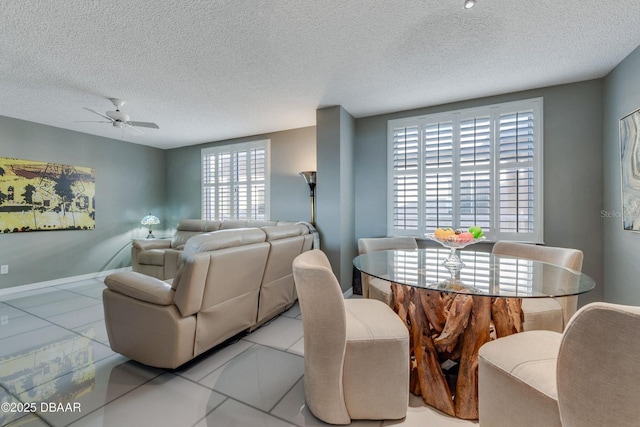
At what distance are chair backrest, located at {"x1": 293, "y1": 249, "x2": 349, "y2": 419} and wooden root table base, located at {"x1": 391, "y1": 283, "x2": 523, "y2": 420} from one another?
0.56 m

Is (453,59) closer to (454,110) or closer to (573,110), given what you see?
(454,110)

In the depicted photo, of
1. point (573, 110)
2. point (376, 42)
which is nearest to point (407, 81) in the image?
point (376, 42)

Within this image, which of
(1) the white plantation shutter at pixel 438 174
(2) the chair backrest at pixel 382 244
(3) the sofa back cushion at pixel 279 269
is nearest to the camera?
(3) the sofa back cushion at pixel 279 269

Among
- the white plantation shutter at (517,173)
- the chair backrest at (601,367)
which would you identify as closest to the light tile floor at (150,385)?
the chair backrest at (601,367)

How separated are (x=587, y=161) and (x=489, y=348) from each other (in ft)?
9.58

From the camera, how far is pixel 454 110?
3443 millimetres

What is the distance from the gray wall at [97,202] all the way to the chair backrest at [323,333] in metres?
5.09

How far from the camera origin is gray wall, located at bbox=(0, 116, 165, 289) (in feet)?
13.0

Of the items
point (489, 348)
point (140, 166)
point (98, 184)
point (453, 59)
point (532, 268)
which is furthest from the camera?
point (140, 166)

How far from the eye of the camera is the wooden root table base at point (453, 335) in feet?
4.99

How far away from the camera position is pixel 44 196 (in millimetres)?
4199

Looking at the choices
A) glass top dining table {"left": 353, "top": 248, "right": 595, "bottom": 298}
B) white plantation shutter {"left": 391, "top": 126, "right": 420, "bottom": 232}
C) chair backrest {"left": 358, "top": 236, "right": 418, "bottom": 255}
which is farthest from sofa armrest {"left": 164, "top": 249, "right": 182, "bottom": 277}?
white plantation shutter {"left": 391, "top": 126, "right": 420, "bottom": 232}

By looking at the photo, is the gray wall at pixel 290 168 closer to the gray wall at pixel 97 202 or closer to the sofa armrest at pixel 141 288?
the gray wall at pixel 97 202

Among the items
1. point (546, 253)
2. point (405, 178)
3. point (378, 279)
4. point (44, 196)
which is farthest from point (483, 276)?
point (44, 196)
